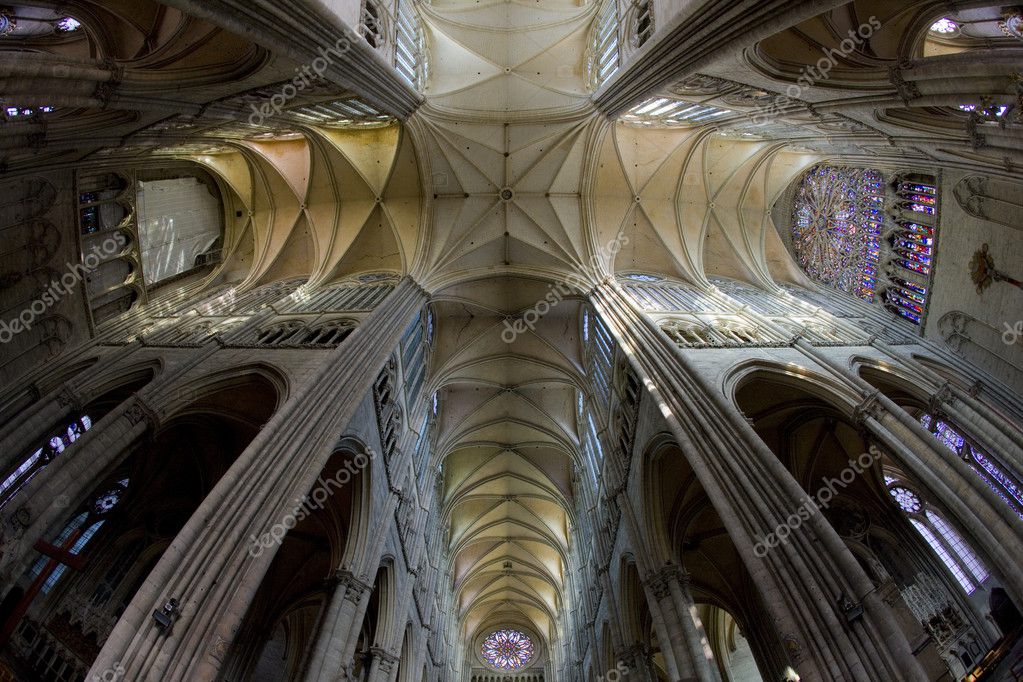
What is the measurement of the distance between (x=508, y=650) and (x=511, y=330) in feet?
69.6

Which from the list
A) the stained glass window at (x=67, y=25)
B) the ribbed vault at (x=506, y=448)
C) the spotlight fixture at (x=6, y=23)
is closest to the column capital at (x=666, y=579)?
the ribbed vault at (x=506, y=448)

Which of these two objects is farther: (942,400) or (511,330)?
(511,330)

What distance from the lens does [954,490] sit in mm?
9797

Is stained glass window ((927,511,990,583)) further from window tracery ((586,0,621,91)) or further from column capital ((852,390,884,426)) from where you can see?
window tracery ((586,0,621,91))

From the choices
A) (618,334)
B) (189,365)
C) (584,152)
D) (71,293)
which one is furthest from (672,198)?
(71,293)

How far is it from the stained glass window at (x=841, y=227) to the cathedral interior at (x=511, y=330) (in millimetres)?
149

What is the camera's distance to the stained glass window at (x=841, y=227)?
→ 62.2 ft

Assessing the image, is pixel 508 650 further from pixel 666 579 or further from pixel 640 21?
pixel 640 21

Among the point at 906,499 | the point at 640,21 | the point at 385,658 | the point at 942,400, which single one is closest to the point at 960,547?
the point at 906,499

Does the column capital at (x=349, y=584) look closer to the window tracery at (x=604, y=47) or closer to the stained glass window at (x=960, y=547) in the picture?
Result: the stained glass window at (x=960, y=547)

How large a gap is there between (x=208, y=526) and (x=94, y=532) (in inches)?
315

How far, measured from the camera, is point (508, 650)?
33.9m

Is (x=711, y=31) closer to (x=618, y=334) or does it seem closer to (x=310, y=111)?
(x=618, y=334)

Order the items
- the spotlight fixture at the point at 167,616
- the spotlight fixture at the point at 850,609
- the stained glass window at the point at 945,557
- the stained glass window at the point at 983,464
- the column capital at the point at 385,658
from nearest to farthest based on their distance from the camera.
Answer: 1. the spotlight fixture at the point at 167,616
2. the spotlight fixture at the point at 850,609
3. the stained glass window at the point at 983,464
4. the stained glass window at the point at 945,557
5. the column capital at the point at 385,658
